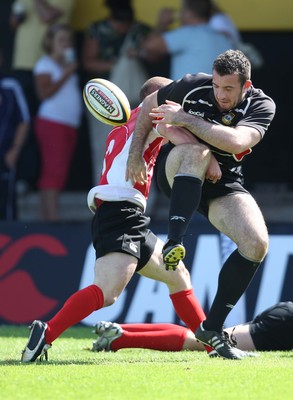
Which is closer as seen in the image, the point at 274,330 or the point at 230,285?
the point at 230,285

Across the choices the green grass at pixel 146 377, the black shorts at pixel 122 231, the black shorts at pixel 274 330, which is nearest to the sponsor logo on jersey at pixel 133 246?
the black shorts at pixel 122 231

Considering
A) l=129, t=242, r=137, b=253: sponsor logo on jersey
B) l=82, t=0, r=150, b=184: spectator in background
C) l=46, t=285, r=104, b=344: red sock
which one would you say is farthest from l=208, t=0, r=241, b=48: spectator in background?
l=46, t=285, r=104, b=344: red sock

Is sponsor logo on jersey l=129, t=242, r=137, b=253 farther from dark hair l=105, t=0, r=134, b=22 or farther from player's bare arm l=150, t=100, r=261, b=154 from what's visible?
dark hair l=105, t=0, r=134, b=22

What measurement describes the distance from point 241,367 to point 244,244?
742 millimetres

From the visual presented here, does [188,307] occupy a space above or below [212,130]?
below

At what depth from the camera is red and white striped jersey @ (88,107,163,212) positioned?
6566 mm

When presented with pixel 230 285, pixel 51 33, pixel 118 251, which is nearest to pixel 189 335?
pixel 230 285

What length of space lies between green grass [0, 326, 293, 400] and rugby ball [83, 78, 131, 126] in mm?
1455

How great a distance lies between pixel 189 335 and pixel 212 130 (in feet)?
5.01

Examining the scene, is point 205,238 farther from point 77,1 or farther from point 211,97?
point 77,1

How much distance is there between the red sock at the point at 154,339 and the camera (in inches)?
274

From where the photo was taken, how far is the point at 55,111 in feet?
36.6

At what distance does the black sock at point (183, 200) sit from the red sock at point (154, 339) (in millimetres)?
1018

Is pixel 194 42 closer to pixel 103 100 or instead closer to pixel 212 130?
pixel 103 100
